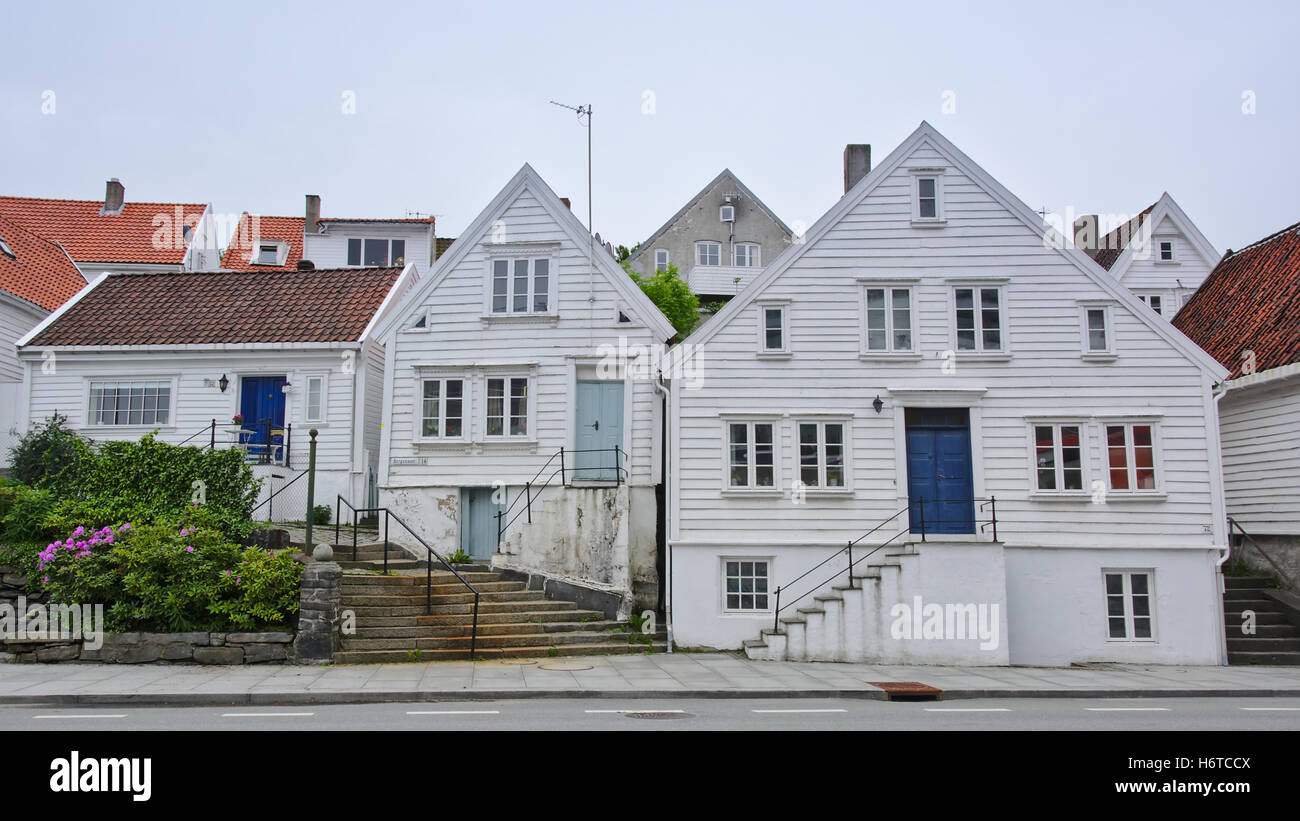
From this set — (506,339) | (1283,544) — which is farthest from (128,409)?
(1283,544)

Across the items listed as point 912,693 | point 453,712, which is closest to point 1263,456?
point 912,693

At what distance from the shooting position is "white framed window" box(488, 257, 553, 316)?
20.4m

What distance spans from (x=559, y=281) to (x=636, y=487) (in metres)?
4.91

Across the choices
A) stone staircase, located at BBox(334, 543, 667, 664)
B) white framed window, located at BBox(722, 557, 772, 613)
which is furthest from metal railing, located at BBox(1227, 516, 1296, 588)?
stone staircase, located at BBox(334, 543, 667, 664)

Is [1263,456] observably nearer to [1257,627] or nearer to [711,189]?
[1257,627]

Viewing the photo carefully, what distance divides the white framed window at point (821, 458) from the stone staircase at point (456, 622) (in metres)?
4.19

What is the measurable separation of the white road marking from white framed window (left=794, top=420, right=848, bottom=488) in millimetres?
8757

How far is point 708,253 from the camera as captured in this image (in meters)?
41.8

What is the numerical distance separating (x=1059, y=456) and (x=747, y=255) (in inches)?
1007

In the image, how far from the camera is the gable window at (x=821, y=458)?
1808cm

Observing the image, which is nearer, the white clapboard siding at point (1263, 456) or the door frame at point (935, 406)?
the door frame at point (935, 406)

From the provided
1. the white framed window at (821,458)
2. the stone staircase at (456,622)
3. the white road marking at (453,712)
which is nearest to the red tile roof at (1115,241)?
the white framed window at (821,458)

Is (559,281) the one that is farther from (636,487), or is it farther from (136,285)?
(136,285)

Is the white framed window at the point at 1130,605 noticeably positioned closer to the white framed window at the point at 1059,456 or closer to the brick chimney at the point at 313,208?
the white framed window at the point at 1059,456
